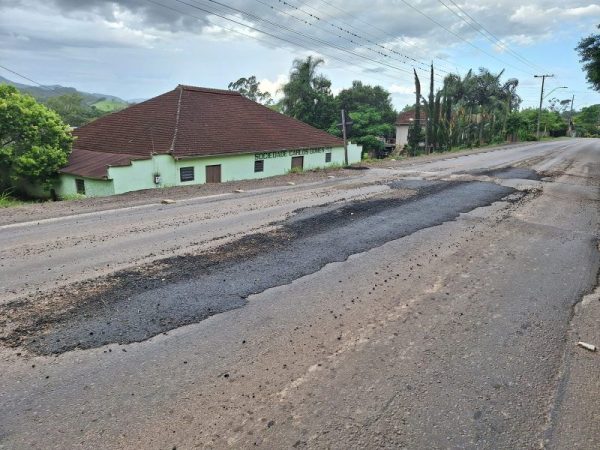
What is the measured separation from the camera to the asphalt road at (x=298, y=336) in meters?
2.88

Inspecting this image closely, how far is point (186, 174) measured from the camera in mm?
21719

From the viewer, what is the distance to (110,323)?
13.7 feet

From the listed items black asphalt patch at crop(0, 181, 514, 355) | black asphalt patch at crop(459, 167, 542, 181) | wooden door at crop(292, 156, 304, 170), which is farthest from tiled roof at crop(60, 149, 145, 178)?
black asphalt patch at crop(459, 167, 542, 181)

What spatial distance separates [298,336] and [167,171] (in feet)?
60.3

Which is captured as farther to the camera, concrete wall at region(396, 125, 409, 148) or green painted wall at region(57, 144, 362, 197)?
concrete wall at region(396, 125, 409, 148)

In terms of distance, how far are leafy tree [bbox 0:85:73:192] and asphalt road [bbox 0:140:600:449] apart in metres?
14.0

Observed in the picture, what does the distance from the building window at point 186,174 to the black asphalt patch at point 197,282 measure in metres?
13.8

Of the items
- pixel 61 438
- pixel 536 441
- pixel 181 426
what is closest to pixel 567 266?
pixel 536 441

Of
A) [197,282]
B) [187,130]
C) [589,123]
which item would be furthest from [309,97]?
[589,123]

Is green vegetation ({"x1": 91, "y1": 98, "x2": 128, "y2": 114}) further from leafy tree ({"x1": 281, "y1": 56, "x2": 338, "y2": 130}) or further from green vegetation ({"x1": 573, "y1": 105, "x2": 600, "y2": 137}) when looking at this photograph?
green vegetation ({"x1": 573, "y1": 105, "x2": 600, "y2": 137})

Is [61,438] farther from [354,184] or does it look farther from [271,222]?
[354,184]

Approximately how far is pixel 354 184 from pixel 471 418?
1101 centimetres

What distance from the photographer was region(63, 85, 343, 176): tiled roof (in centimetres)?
2178

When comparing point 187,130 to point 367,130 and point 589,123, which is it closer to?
point 367,130
